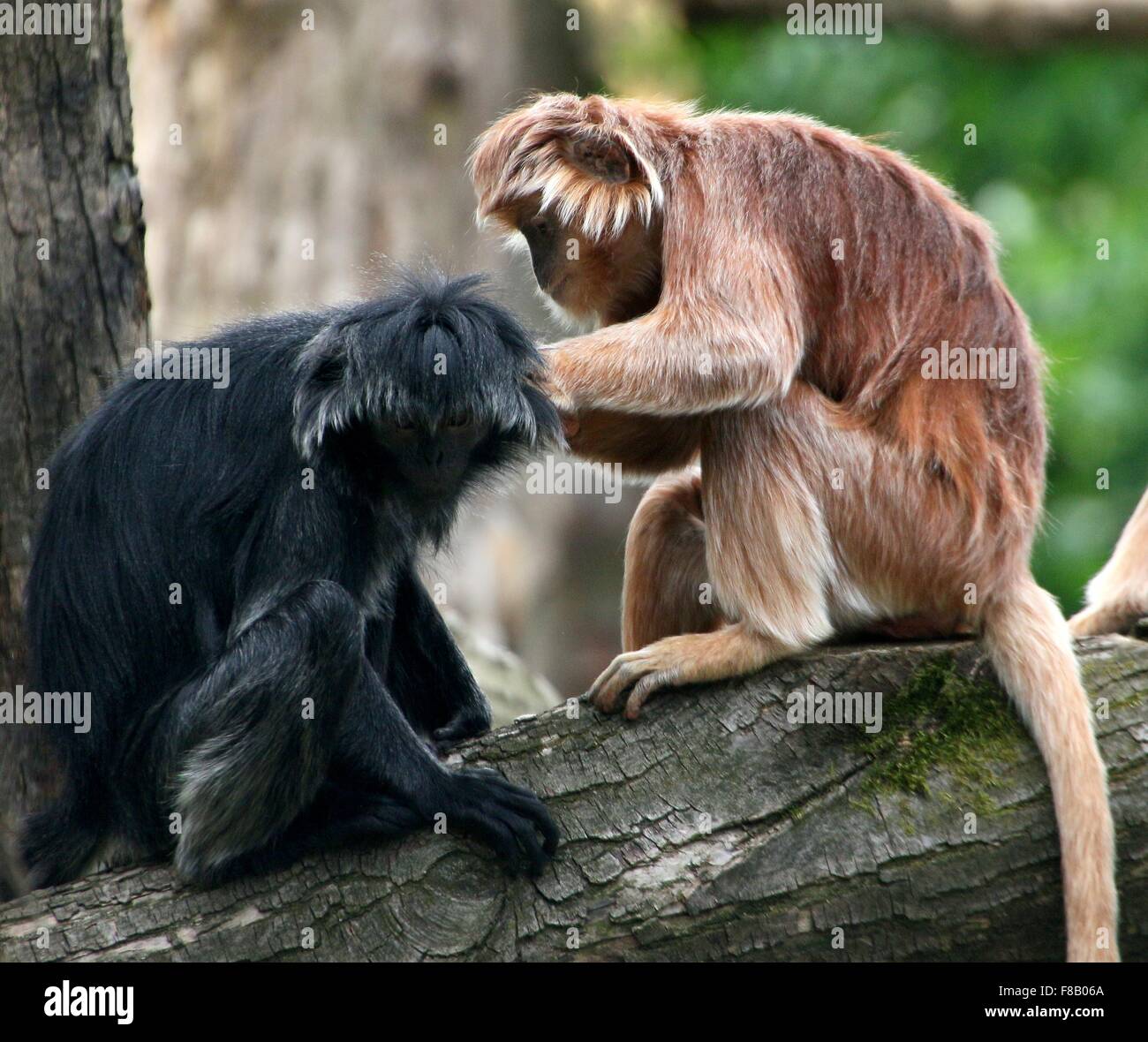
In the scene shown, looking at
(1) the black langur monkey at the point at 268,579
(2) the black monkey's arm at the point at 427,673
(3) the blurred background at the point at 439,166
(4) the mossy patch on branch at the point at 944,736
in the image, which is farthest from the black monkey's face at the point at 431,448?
(3) the blurred background at the point at 439,166

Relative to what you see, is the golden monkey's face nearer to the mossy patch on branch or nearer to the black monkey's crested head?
the black monkey's crested head

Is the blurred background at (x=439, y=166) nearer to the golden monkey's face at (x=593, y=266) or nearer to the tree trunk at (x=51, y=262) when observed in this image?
the golden monkey's face at (x=593, y=266)

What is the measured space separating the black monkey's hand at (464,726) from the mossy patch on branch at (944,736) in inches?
56.4

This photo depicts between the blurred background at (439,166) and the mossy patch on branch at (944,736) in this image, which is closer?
the mossy patch on branch at (944,736)

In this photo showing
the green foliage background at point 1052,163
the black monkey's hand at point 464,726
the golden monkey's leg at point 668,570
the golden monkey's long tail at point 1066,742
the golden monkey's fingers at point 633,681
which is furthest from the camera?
the green foliage background at point 1052,163

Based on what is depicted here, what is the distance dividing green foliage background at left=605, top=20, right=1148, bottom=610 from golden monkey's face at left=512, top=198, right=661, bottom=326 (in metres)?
7.21

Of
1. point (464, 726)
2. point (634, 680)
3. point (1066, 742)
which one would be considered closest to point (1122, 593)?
point (1066, 742)

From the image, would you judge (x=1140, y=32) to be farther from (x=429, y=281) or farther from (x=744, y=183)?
(x=429, y=281)

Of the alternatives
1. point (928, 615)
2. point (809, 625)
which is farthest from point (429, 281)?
point (928, 615)

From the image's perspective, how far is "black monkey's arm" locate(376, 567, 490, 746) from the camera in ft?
16.9

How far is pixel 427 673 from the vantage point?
5219mm

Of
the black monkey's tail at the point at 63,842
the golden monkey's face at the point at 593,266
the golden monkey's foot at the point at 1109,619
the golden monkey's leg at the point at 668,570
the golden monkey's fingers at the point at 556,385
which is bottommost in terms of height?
the black monkey's tail at the point at 63,842

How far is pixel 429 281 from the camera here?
177 inches

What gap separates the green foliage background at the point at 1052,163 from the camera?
40.5 feet
